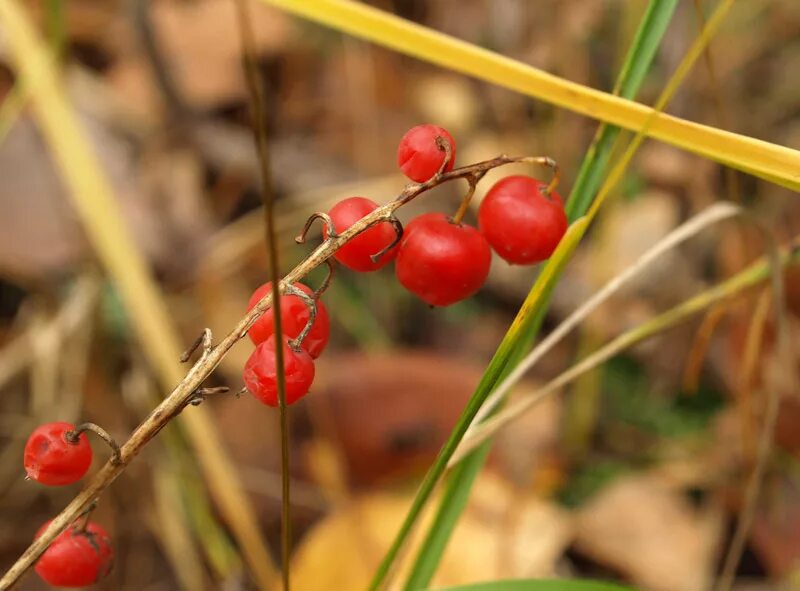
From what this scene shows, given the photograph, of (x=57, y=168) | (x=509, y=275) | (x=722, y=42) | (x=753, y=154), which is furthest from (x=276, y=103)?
(x=753, y=154)

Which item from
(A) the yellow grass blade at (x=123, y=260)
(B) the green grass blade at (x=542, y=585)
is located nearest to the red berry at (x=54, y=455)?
(B) the green grass blade at (x=542, y=585)

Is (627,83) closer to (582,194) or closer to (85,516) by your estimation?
(582,194)

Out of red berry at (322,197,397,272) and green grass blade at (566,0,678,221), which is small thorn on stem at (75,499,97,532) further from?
green grass blade at (566,0,678,221)

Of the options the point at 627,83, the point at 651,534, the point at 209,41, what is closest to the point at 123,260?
the point at 627,83

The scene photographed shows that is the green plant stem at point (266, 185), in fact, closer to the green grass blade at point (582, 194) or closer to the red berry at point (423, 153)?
the red berry at point (423, 153)

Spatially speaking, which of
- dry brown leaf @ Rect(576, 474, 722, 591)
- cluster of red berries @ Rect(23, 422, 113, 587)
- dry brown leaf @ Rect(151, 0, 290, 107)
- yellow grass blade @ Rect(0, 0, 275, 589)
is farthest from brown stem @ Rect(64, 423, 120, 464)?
dry brown leaf @ Rect(151, 0, 290, 107)

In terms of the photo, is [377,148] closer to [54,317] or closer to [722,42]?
[54,317]
